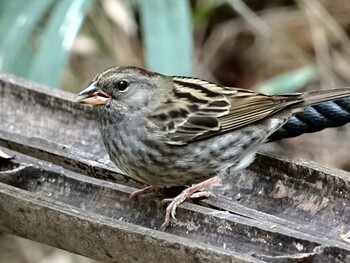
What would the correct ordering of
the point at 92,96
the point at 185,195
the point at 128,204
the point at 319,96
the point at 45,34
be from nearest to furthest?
the point at 128,204 → the point at 185,195 → the point at 92,96 → the point at 319,96 → the point at 45,34

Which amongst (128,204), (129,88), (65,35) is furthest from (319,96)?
(65,35)

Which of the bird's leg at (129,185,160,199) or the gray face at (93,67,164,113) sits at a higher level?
the gray face at (93,67,164,113)

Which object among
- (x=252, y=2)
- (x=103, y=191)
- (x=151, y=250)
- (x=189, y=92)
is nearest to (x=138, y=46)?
(x=252, y=2)

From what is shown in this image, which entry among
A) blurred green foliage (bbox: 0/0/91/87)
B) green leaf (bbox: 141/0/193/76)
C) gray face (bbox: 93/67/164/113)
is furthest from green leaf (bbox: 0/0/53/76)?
gray face (bbox: 93/67/164/113)

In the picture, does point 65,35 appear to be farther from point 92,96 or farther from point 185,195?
point 185,195

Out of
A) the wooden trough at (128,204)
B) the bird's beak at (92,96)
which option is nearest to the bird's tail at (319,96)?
the wooden trough at (128,204)

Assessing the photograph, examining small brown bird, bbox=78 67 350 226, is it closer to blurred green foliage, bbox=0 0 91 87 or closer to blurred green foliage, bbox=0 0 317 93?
blurred green foliage, bbox=0 0 317 93
